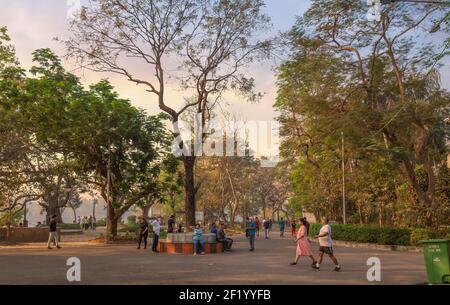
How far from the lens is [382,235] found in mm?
27016

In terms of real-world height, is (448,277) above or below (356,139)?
below

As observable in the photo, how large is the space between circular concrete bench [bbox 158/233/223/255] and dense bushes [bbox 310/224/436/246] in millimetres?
9836

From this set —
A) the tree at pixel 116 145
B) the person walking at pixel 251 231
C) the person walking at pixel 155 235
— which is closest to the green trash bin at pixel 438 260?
the person walking at pixel 251 231

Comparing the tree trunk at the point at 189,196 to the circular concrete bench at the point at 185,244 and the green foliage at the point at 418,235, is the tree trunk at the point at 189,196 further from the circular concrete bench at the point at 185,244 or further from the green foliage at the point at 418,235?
the green foliage at the point at 418,235

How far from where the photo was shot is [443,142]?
3772 cm

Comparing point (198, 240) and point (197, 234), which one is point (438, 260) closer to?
point (197, 234)

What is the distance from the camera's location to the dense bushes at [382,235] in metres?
24.7

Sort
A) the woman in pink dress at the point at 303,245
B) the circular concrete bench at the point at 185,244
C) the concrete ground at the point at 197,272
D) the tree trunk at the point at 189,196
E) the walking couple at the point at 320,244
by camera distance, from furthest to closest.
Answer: the tree trunk at the point at 189,196
the circular concrete bench at the point at 185,244
the woman in pink dress at the point at 303,245
the walking couple at the point at 320,244
the concrete ground at the point at 197,272

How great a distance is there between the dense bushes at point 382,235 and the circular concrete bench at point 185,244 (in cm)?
984

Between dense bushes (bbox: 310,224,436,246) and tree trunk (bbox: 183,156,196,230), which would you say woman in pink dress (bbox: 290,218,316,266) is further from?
dense bushes (bbox: 310,224,436,246)

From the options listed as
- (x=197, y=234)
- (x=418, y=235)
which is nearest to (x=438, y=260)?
(x=197, y=234)
